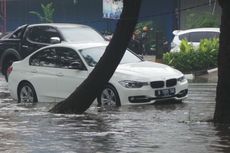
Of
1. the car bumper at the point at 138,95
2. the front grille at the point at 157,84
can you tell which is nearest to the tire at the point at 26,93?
the car bumper at the point at 138,95

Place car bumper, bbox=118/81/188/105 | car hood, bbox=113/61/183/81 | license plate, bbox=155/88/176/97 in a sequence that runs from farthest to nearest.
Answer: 1. license plate, bbox=155/88/176/97
2. car hood, bbox=113/61/183/81
3. car bumper, bbox=118/81/188/105

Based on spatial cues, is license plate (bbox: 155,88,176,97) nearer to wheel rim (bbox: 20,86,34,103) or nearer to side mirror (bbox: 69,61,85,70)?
side mirror (bbox: 69,61,85,70)

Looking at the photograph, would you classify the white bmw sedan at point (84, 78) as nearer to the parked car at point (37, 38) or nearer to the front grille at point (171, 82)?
the front grille at point (171, 82)

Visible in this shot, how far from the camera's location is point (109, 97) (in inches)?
541

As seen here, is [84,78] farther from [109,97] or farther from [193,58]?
[193,58]

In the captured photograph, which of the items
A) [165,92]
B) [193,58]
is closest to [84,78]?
[165,92]

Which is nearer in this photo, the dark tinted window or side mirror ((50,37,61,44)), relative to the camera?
side mirror ((50,37,61,44))

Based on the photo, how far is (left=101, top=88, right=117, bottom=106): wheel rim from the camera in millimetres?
13703

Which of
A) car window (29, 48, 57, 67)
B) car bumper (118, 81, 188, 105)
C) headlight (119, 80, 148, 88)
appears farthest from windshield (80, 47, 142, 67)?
car bumper (118, 81, 188, 105)

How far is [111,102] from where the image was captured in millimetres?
13719

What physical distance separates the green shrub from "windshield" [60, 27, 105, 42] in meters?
4.40

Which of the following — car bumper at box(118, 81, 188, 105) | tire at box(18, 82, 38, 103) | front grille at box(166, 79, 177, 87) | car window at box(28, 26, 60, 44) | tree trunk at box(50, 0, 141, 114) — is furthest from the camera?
car window at box(28, 26, 60, 44)

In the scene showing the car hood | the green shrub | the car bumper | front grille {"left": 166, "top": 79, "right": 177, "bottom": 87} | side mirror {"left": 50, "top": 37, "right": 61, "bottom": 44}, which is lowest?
the green shrub

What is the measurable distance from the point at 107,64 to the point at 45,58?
3617mm
